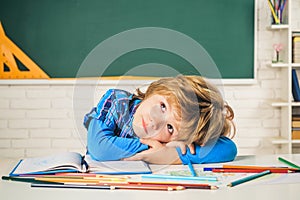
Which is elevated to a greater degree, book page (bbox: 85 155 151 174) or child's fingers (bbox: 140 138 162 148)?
child's fingers (bbox: 140 138 162 148)

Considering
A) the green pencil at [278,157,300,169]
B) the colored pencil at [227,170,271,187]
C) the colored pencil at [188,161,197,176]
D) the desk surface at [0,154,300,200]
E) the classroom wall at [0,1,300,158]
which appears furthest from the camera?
the classroom wall at [0,1,300,158]

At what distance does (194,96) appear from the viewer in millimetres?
1586

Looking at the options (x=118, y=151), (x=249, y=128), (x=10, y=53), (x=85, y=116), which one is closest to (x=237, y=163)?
(x=118, y=151)

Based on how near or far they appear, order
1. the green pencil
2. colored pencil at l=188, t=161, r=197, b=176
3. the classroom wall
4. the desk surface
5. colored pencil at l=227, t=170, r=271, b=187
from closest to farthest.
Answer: the desk surface, colored pencil at l=227, t=170, r=271, b=187, colored pencil at l=188, t=161, r=197, b=176, the green pencil, the classroom wall

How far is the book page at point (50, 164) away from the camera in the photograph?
1.47m

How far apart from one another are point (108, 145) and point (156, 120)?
184 mm

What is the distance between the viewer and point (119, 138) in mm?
1625

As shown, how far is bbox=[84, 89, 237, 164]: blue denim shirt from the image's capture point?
1615 millimetres

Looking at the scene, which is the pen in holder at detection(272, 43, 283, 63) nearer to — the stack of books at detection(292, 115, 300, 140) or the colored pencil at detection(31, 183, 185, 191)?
the stack of books at detection(292, 115, 300, 140)

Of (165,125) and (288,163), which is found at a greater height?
(165,125)

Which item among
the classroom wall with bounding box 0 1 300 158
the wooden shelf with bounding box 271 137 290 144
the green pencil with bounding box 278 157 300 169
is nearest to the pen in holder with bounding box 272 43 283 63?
the classroom wall with bounding box 0 1 300 158

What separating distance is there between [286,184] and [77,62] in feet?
7.48

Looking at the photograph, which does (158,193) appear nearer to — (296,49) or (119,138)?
(119,138)

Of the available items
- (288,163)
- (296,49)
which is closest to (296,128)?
(296,49)
